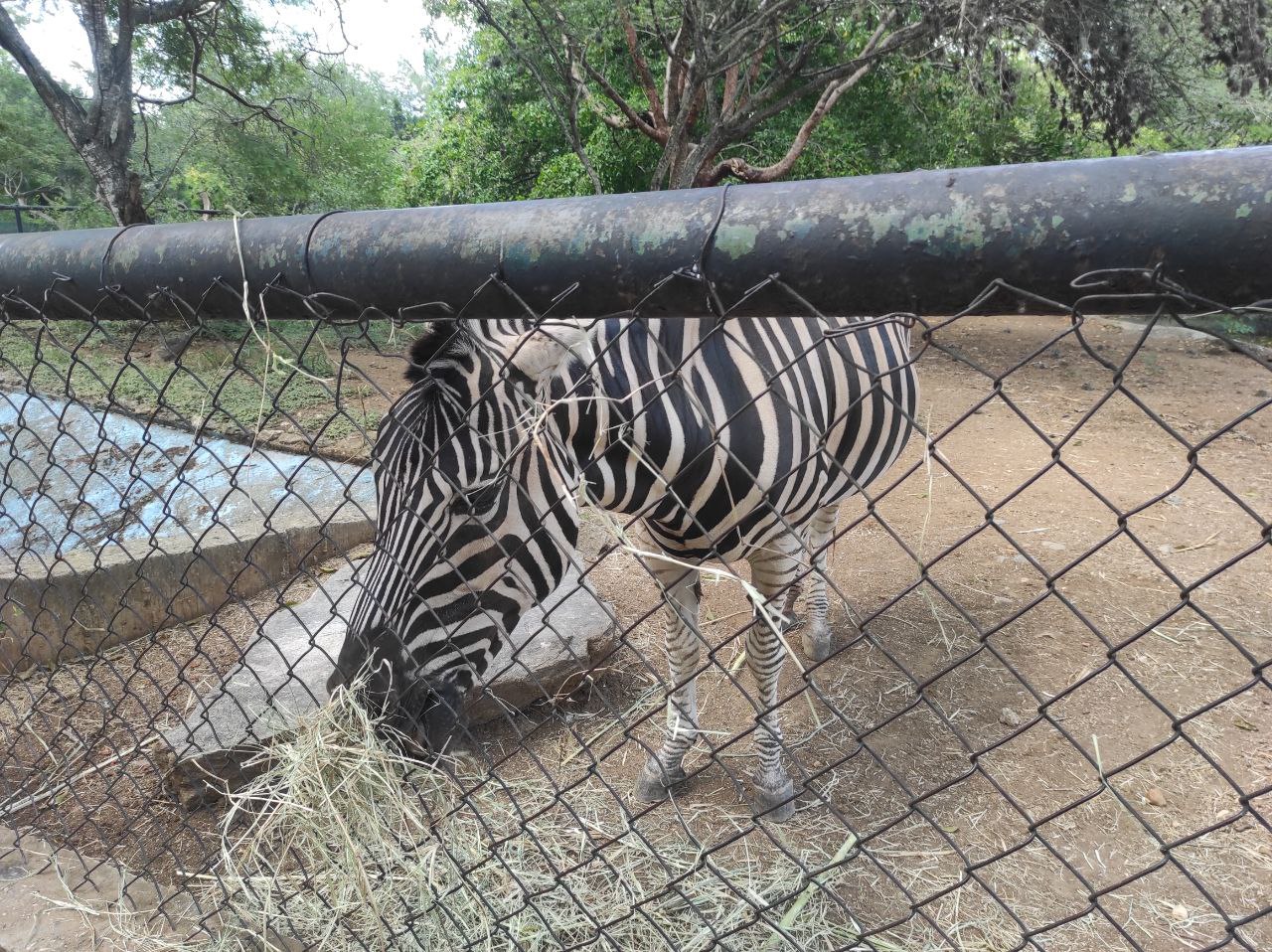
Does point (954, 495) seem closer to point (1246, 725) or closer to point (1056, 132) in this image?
point (1246, 725)

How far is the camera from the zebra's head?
1657 millimetres

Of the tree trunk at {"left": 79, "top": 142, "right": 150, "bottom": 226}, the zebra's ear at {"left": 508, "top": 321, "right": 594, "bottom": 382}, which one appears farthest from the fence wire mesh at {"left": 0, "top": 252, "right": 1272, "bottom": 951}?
the tree trunk at {"left": 79, "top": 142, "right": 150, "bottom": 226}

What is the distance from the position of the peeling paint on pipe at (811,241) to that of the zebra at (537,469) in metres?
0.16

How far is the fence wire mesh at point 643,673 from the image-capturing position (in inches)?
56.0

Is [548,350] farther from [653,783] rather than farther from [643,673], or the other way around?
[643,673]

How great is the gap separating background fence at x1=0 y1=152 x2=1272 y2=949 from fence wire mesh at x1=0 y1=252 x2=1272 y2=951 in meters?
0.02

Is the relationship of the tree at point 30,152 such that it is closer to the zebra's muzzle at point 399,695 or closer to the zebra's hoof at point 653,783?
the zebra's hoof at point 653,783

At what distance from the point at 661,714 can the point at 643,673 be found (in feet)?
1.03

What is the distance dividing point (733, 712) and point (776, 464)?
1.62m

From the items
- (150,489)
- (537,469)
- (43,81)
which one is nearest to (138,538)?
(150,489)

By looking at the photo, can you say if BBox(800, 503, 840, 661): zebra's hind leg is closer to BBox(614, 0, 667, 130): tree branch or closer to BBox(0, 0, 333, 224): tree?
BBox(614, 0, 667, 130): tree branch

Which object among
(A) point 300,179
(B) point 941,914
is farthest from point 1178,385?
(A) point 300,179

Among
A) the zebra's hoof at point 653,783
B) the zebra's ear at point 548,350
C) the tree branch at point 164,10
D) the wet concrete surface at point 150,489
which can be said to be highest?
the tree branch at point 164,10

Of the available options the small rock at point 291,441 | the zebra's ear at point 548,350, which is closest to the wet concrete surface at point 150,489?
the small rock at point 291,441
